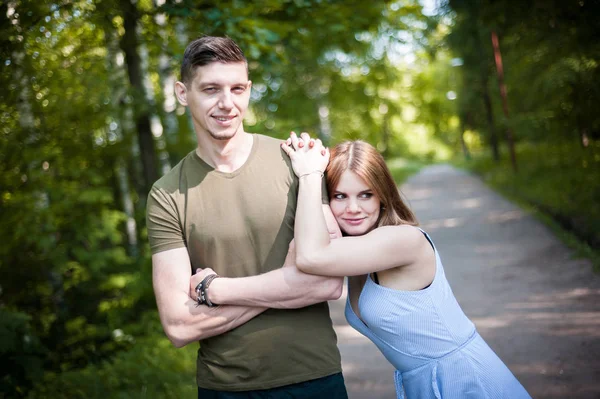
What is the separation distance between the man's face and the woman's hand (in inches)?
11.3

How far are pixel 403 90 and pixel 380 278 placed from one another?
3363cm

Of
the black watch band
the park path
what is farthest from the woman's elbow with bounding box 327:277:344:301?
the park path

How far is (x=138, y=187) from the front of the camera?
9195 millimetres

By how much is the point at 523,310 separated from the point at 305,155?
4.87 meters

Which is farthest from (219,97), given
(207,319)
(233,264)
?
(207,319)

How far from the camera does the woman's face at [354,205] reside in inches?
107

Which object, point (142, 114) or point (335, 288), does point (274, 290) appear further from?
point (142, 114)

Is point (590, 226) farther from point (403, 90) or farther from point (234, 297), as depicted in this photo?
point (403, 90)

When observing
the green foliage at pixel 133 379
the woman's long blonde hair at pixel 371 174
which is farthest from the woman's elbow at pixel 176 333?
the green foliage at pixel 133 379

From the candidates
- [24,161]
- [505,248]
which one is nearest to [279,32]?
[24,161]

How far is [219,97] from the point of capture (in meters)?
2.45

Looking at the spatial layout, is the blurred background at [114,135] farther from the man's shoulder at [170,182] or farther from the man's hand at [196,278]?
the man's hand at [196,278]

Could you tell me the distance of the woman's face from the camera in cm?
271

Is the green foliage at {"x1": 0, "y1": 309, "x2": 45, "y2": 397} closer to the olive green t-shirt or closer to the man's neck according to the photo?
the olive green t-shirt
